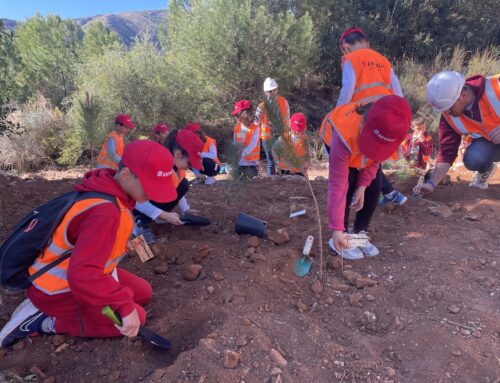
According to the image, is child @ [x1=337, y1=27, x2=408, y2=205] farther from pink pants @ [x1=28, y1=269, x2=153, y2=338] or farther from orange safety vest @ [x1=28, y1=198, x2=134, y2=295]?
pink pants @ [x1=28, y1=269, x2=153, y2=338]

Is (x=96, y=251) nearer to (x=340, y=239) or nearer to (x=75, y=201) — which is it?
(x=75, y=201)

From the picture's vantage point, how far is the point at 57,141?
8.36 metres

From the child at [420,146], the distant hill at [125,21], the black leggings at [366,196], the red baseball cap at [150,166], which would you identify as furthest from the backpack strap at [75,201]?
the distant hill at [125,21]

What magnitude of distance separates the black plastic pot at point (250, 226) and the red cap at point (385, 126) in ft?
3.71

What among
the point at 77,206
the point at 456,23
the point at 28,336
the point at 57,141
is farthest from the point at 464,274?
the point at 456,23

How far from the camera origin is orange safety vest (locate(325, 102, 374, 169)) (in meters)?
2.27

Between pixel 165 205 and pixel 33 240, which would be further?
pixel 165 205

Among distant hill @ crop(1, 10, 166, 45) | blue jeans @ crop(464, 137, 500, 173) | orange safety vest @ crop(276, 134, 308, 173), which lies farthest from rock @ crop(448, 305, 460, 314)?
distant hill @ crop(1, 10, 166, 45)

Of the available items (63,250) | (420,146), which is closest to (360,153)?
(63,250)

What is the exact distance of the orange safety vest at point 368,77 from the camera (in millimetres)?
3082

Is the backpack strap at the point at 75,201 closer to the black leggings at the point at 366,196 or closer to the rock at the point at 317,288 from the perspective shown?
the rock at the point at 317,288

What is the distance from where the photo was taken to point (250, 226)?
2.95 meters

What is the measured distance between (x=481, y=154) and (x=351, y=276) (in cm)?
219

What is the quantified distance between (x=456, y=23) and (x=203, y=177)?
11.5 meters
